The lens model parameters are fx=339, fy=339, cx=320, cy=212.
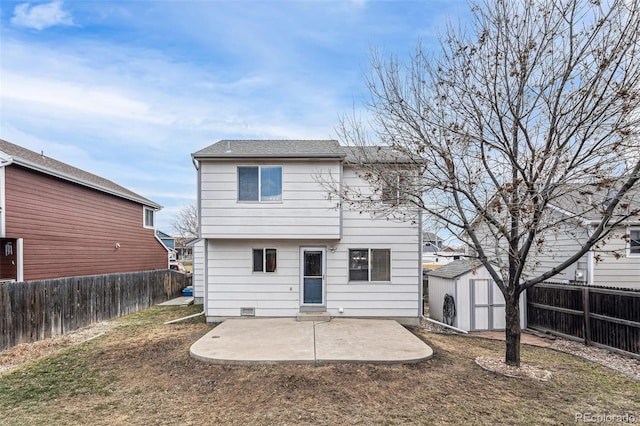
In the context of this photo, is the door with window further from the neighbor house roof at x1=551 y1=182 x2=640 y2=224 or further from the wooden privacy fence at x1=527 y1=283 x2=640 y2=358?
the wooden privacy fence at x1=527 y1=283 x2=640 y2=358

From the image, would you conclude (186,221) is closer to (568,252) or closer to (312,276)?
(312,276)

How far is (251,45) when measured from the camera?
1051 centimetres

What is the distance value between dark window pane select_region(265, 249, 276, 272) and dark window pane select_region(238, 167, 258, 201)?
5.15ft

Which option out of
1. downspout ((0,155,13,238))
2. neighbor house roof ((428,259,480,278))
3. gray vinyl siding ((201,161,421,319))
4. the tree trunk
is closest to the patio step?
gray vinyl siding ((201,161,421,319))

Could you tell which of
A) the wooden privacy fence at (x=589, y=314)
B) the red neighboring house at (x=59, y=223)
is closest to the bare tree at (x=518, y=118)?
the wooden privacy fence at (x=589, y=314)

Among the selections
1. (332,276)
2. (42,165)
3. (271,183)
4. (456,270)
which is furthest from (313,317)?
(42,165)

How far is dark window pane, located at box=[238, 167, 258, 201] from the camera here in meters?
9.20

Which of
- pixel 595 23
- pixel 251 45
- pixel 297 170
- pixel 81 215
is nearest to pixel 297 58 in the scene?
pixel 251 45

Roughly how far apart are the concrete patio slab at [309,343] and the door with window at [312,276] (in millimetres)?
759

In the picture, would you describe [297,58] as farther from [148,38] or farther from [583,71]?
[583,71]

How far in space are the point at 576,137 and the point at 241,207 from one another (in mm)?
7294

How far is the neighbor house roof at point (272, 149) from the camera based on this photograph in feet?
29.2

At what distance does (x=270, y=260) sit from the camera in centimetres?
962

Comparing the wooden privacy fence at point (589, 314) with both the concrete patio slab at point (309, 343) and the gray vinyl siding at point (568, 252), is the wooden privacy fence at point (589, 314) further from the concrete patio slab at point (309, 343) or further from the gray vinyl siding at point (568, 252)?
the concrete patio slab at point (309, 343)
